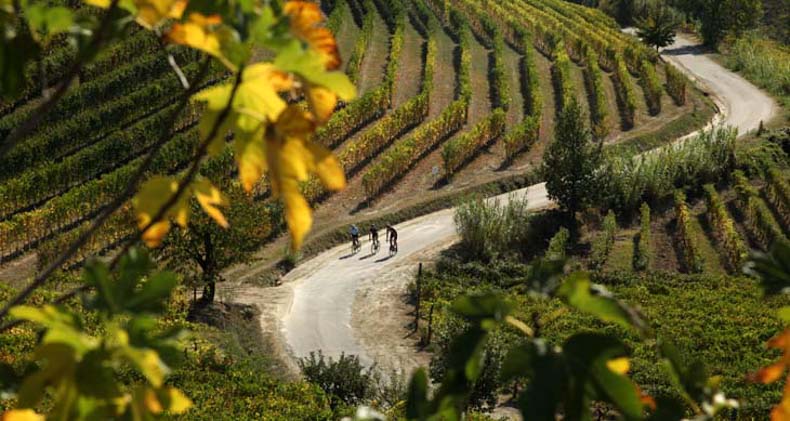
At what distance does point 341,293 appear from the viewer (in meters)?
18.2

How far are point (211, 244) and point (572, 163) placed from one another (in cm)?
903

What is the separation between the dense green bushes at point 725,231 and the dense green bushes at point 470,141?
6393mm

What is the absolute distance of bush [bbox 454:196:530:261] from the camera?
19.9 m

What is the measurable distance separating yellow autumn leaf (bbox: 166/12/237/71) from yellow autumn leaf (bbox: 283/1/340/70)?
0.23 feet

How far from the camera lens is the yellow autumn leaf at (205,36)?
3.28ft

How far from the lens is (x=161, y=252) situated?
1720cm

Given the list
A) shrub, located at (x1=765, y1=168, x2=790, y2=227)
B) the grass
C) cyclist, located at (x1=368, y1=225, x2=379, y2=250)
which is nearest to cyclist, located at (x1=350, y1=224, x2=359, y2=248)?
cyclist, located at (x1=368, y1=225, x2=379, y2=250)

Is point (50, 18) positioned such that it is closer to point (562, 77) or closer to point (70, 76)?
point (70, 76)

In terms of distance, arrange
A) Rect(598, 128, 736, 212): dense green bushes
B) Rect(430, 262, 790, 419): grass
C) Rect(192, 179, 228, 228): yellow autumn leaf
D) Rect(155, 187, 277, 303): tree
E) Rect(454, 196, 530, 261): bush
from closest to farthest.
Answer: Rect(192, 179, 228, 228): yellow autumn leaf < Rect(430, 262, 790, 419): grass < Rect(155, 187, 277, 303): tree < Rect(454, 196, 530, 261): bush < Rect(598, 128, 736, 212): dense green bushes

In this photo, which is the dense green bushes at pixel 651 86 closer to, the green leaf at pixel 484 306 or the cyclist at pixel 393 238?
the cyclist at pixel 393 238

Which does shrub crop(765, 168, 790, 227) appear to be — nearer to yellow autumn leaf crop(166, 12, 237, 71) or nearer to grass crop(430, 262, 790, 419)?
grass crop(430, 262, 790, 419)

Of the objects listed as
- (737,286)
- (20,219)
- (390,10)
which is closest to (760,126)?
(737,286)

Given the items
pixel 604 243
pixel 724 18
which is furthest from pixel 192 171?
pixel 724 18

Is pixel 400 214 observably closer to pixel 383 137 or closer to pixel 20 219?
pixel 383 137
